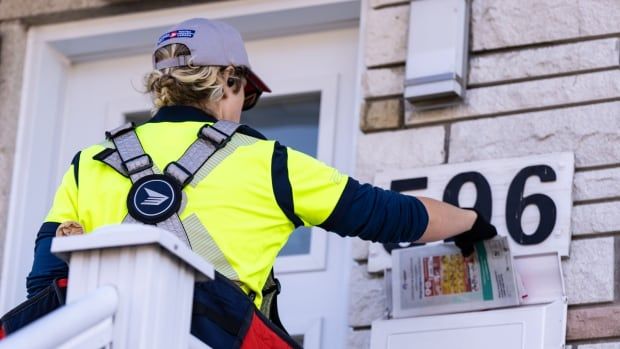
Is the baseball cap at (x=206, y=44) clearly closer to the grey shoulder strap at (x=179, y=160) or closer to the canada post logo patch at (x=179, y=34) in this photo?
the canada post logo patch at (x=179, y=34)

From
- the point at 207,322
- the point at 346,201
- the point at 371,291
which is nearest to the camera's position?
the point at 207,322

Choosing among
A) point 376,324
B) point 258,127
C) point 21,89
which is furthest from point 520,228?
point 21,89

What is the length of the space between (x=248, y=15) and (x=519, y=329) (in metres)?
1.68

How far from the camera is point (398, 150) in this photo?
462 cm

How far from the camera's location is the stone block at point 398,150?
4562mm

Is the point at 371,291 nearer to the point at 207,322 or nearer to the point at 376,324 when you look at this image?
the point at 376,324

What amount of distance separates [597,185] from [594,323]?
42 cm

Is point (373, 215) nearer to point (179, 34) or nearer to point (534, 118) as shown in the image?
point (179, 34)

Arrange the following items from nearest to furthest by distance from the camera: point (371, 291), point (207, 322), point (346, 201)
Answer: point (207, 322), point (346, 201), point (371, 291)

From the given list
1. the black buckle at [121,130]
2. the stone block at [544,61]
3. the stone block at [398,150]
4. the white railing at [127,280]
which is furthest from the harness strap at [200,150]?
the stone block at [544,61]

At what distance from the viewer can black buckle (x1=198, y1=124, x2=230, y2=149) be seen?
330cm

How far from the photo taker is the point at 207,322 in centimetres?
310

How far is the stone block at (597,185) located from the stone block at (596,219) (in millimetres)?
29

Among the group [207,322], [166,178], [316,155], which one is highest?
[316,155]
